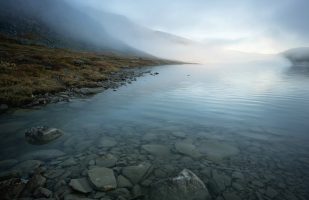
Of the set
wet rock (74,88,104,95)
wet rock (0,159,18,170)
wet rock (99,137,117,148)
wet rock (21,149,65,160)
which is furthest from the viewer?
wet rock (74,88,104,95)

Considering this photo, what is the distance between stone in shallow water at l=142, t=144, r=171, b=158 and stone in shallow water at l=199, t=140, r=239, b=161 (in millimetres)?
1442

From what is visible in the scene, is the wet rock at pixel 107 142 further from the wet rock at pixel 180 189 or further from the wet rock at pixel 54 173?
the wet rock at pixel 180 189

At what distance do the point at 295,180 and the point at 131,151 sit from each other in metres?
5.70

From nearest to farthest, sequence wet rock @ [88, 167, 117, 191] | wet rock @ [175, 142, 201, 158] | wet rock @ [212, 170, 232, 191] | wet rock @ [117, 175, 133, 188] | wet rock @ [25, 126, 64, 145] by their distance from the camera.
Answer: wet rock @ [88, 167, 117, 191]
wet rock @ [117, 175, 133, 188]
wet rock @ [212, 170, 232, 191]
wet rock @ [175, 142, 201, 158]
wet rock @ [25, 126, 64, 145]

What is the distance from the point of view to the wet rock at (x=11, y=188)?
19.0ft

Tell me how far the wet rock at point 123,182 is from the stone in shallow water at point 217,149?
3.43m

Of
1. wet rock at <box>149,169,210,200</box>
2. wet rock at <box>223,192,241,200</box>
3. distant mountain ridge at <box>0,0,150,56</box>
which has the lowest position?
wet rock at <box>223,192,241,200</box>

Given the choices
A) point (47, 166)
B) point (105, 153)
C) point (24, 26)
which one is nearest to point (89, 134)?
point (105, 153)

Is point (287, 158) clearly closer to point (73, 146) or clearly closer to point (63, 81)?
point (73, 146)

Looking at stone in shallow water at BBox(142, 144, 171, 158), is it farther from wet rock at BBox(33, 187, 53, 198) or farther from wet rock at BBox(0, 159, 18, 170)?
wet rock at BBox(0, 159, 18, 170)

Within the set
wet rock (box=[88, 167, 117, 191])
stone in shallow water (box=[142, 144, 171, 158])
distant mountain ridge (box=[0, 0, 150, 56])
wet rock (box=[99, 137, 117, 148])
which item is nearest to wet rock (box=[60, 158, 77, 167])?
wet rock (box=[88, 167, 117, 191])

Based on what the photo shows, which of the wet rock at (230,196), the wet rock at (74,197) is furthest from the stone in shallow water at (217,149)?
the wet rock at (74,197)

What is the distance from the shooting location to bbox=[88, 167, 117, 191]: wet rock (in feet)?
21.3

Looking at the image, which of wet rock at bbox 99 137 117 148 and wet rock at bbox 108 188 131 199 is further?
wet rock at bbox 99 137 117 148
